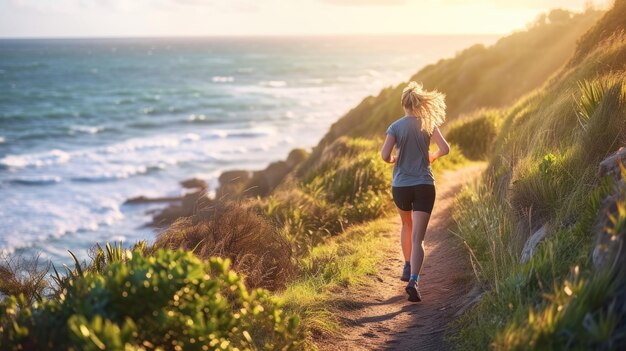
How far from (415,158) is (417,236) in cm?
84

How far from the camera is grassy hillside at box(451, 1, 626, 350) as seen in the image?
399 centimetres

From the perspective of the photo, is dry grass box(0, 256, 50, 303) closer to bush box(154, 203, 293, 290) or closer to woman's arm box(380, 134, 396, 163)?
bush box(154, 203, 293, 290)

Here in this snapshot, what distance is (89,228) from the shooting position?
24172 mm

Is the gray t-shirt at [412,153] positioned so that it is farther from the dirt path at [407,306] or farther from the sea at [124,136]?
the sea at [124,136]

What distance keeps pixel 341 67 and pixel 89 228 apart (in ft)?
339

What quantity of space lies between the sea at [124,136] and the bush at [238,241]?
78.1 inches

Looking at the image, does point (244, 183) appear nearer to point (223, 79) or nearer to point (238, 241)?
point (238, 241)

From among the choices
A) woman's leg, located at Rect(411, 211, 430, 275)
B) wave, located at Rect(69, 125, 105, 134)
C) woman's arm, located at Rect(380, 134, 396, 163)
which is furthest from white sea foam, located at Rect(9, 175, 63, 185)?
woman's leg, located at Rect(411, 211, 430, 275)

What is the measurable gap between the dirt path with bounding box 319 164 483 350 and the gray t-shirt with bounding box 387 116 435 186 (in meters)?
1.33

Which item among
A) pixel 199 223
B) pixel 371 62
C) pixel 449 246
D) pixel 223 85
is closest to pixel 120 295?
pixel 199 223

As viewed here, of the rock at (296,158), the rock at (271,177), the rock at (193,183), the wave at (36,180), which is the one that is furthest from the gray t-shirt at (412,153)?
the wave at (36,180)

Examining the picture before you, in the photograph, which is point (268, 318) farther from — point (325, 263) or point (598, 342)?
point (325, 263)

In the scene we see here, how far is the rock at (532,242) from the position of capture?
592cm

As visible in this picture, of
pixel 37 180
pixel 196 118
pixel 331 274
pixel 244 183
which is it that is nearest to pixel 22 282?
pixel 331 274
